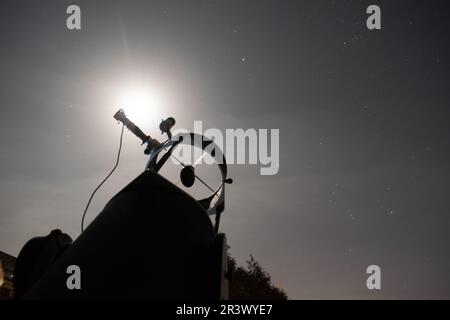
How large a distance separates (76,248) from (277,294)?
41.2m

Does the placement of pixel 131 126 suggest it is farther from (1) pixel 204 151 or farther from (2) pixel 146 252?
(2) pixel 146 252

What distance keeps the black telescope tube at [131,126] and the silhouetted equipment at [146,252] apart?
2545mm

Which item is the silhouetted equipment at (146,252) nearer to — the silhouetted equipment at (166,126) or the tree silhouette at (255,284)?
the silhouetted equipment at (166,126)

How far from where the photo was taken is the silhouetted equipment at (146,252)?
83.0 inches

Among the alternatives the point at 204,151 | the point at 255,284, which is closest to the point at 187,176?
the point at 204,151

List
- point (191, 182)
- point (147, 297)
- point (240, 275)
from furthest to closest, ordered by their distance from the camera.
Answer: point (240, 275)
point (191, 182)
point (147, 297)

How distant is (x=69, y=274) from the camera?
226 centimetres

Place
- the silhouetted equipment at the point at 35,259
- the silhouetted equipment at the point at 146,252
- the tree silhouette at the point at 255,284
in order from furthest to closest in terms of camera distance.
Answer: the tree silhouette at the point at 255,284
the silhouetted equipment at the point at 35,259
the silhouetted equipment at the point at 146,252

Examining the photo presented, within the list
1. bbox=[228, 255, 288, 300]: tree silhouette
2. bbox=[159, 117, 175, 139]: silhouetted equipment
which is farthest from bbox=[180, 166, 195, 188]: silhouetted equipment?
bbox=[228, 255, 288, 300]: tree silhouette

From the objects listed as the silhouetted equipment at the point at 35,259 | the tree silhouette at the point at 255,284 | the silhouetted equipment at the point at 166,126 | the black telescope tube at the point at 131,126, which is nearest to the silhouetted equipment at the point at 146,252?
the silhouetted equipment at the point at 35,259

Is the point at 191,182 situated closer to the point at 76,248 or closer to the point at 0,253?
the point at 76,248

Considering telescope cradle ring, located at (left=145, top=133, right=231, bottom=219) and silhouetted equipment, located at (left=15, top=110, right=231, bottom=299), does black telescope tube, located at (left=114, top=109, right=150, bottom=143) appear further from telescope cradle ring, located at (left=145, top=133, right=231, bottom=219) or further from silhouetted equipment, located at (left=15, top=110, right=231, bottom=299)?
silhouetted equipment, located at (left=15, top=110, right=231, bottom=299)

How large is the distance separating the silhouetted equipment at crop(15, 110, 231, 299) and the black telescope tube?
254 cm

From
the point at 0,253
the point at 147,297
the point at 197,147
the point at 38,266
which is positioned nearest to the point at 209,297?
the point at 147,297
